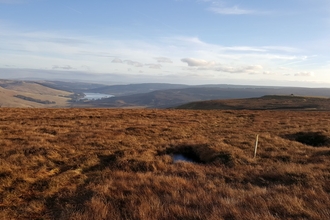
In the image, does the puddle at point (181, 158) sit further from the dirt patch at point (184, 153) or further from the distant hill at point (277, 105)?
the distant hill at point (277, 105)

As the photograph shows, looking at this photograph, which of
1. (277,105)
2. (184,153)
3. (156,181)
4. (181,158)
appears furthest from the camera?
(277,105)

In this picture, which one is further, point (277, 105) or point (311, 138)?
point (277, 105)

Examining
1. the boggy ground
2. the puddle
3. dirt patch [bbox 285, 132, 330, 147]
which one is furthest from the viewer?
dirt patch [bbox 285, 132, 330, 147]

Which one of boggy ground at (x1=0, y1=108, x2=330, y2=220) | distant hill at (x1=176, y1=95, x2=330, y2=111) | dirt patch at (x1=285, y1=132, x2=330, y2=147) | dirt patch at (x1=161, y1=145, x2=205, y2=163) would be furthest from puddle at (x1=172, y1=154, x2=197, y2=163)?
distant hill at (x1=176, y1=95, x2=330, y2=111)

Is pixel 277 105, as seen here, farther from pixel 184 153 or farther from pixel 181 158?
pixel 181 158

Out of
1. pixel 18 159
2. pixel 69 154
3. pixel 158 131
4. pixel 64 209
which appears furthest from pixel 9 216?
pixel 158 131

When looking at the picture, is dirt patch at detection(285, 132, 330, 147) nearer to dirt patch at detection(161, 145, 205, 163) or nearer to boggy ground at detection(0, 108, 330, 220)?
boggy ground at detection(0, 108, 330, 220)

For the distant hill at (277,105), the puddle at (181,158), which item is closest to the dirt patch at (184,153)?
the puddle at (181,158)

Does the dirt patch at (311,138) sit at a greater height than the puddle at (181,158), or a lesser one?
greater

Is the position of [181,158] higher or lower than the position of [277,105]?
lower

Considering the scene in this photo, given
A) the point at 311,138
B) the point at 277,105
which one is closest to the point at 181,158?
the point at 311,138

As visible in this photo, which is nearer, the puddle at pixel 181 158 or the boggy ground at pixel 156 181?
the boggy ground at pixel 156 181

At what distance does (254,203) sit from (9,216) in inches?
239

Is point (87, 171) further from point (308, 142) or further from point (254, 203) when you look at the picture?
point (308, 142)
